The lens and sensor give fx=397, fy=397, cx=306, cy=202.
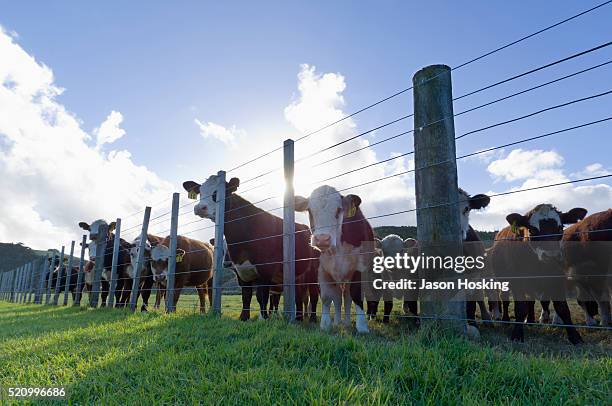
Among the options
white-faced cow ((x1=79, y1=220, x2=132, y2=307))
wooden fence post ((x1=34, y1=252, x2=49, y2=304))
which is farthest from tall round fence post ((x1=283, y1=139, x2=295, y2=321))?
wooden fence post ((x1=34, y1=252, x2=49, y2=304))

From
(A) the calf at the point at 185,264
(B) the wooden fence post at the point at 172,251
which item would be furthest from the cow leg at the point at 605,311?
(A) the calf at the point at 185,264

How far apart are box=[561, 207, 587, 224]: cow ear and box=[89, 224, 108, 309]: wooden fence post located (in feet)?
37.9

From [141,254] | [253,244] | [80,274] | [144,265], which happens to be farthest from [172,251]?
[80,274]

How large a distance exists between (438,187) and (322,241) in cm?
175

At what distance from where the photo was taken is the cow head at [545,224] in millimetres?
5766

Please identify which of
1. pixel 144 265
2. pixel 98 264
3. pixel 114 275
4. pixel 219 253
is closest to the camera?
pixel 219 253

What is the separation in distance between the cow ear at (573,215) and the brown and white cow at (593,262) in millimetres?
228

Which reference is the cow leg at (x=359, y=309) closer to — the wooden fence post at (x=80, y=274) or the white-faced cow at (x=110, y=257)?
the white-faced cow at (x=110, y=257)

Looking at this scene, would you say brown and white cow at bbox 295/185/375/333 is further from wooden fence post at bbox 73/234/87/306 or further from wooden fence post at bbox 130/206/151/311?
wooden fence post at bbox 73/234/87/306

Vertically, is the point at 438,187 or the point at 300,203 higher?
the point at 300,203

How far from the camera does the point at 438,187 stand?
12.3 feet

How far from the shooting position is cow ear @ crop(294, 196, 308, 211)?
→ 19.5 ft

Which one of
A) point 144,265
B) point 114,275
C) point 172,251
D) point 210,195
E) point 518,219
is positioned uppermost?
point 210,195

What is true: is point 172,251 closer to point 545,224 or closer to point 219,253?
point 219,253
